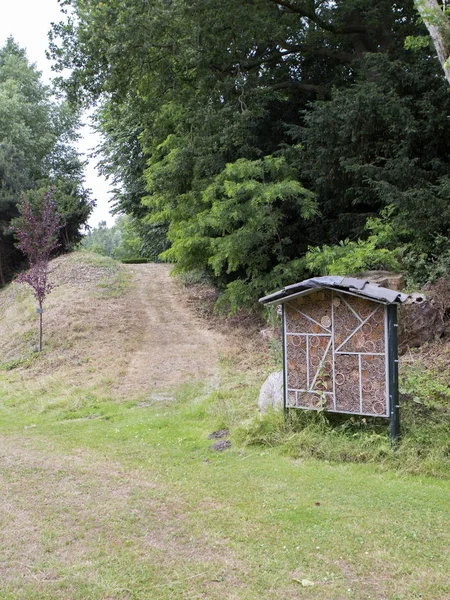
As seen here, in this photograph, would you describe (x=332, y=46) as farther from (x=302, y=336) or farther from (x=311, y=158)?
(x=302, y=336)

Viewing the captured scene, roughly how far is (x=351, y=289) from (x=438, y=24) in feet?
15.5

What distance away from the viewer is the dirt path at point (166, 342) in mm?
11289

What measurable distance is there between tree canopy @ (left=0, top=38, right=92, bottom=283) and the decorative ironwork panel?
55.0ft

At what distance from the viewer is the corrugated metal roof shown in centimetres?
631

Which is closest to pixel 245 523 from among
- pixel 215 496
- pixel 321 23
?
pixel 215 496

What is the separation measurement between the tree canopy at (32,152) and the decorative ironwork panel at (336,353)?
55.0 ft

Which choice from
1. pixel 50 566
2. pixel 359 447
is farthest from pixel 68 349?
pixel 50 566

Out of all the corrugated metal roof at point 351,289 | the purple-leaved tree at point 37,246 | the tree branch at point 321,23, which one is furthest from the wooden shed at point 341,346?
the tree branch at point 321,23

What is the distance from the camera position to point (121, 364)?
1228 centimetres

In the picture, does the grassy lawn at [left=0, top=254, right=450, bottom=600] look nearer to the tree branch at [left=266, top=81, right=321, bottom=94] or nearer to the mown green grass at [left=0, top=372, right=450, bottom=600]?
the mown green grass at [left=0, top=372, right=450, bottom=600]

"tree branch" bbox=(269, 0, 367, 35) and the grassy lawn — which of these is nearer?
the grassy lawn

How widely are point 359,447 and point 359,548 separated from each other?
2.33 m

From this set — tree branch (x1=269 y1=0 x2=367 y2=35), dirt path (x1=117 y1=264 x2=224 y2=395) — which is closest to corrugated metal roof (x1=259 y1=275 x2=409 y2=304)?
dirt path (x1=117 y1=264 x2=224 y2=395)

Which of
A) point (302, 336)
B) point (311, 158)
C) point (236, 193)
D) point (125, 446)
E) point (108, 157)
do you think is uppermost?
point (108, 157)
